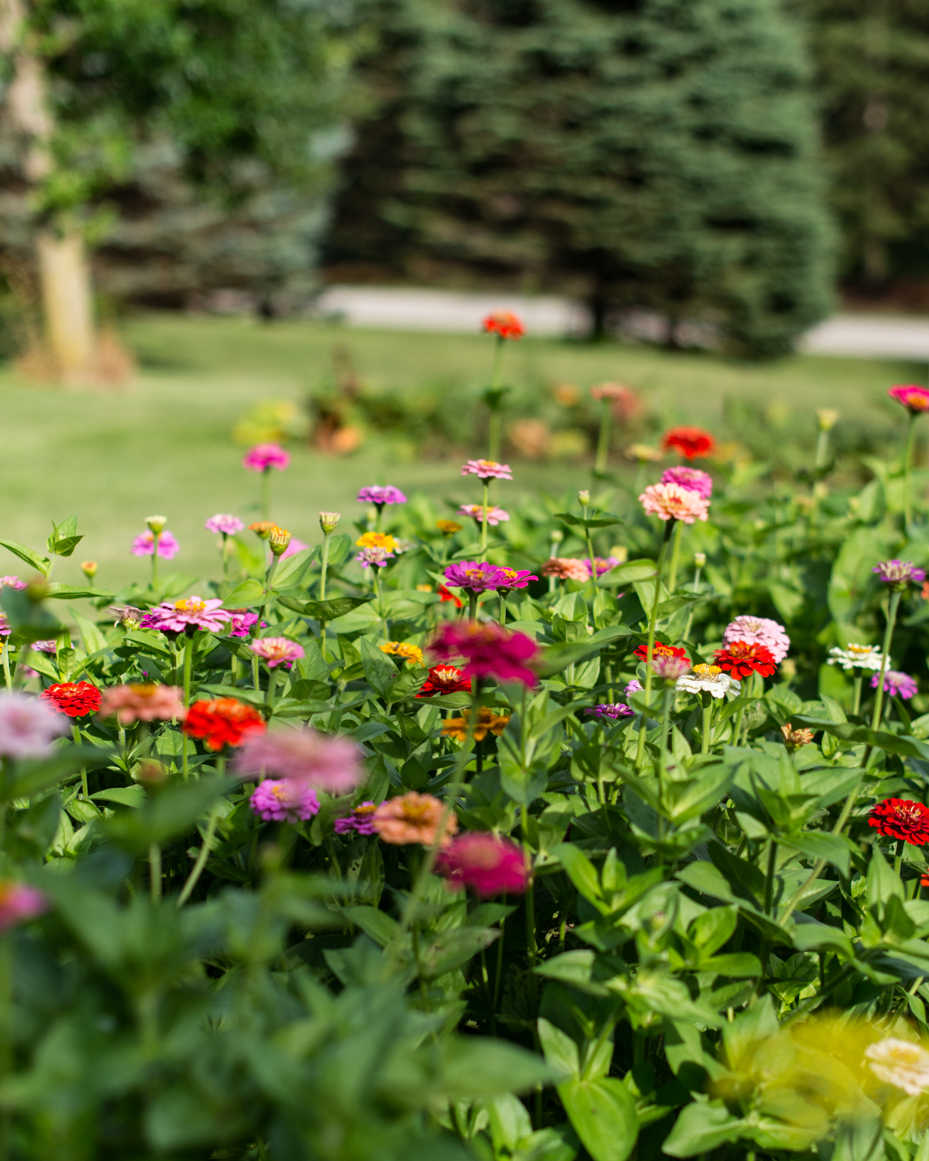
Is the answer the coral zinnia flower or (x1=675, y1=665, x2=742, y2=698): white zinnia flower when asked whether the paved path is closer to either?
(x1=675, y1=665, x2=742, y2=698): white zinnia flower

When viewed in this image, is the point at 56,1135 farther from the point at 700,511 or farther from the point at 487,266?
the point at 487,266

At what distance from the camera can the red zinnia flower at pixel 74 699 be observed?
1519 millimetres

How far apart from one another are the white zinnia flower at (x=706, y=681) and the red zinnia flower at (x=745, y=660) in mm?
16

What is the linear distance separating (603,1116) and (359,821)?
44 centimetres

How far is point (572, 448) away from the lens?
6914mm

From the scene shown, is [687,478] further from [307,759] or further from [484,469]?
[307,759]

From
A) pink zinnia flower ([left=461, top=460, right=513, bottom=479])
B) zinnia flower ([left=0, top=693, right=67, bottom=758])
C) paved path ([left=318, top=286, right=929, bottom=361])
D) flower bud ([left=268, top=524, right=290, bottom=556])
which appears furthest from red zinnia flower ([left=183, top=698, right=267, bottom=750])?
paved path ([left=318, top=286, right=929, bottom=361])

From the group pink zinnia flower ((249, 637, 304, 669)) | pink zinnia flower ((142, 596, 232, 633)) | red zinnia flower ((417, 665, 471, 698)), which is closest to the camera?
pink zinnia flower ((249, 637, 304, 669))

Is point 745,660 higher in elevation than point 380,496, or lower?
lower

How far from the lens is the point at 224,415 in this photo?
29.3 ft

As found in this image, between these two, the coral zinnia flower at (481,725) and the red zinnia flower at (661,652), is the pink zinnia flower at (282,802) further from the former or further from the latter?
the red zinnia flower at (661,652)

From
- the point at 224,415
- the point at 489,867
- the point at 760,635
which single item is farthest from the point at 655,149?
the point at 489,867

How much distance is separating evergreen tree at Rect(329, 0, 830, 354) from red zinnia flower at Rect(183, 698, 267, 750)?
16.2 meters

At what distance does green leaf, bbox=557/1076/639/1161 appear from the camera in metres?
1.10
